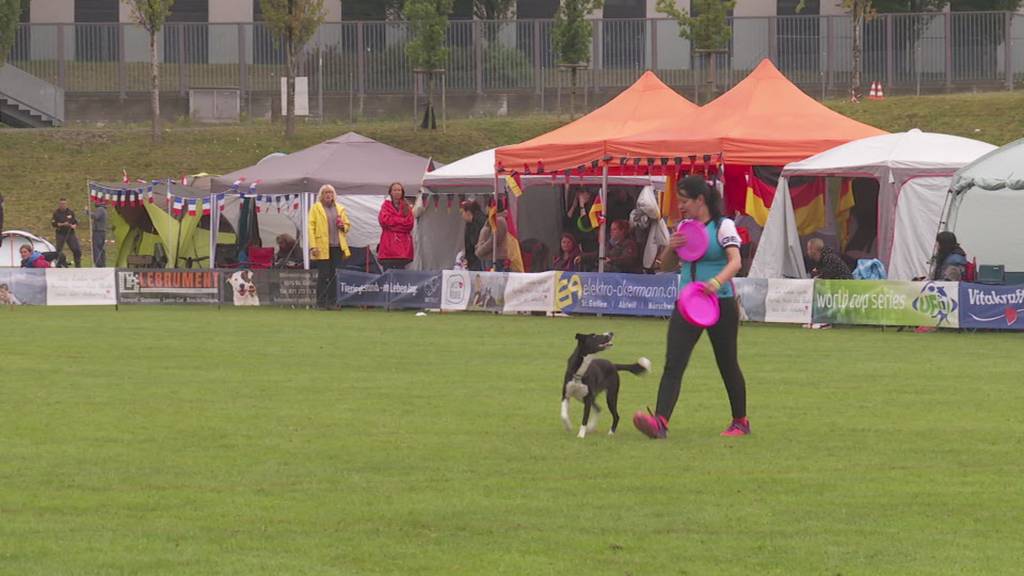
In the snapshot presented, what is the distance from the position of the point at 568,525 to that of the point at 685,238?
3530 millimetres

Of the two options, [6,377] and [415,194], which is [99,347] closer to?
[6,377]

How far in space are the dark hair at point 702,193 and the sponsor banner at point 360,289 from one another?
16.8 m

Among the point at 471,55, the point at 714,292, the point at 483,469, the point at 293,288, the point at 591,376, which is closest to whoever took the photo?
the point at 483,469

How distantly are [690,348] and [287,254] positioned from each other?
2081 cm

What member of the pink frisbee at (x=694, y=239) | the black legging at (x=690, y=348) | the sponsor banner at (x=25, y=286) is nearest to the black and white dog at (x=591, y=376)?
the black legging at (x=690, y=348)

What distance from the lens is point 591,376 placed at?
12414 millimetres


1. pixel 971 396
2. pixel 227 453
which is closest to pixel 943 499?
pixel 227 453

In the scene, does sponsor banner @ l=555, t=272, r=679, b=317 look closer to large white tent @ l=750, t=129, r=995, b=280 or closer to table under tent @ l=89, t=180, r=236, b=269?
large white tent @ l=750, t=129, r=995, b=280

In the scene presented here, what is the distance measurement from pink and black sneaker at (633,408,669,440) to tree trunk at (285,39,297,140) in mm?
36282

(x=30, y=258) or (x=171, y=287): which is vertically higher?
(x=30, y=258)

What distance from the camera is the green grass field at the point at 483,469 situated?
823 cm

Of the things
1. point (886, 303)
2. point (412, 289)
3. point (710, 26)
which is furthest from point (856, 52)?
point (886, 303)

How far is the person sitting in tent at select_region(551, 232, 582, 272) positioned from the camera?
29375 millimetres

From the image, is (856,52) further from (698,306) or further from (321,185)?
(698,306)
